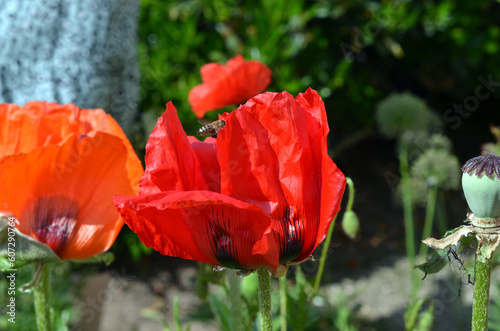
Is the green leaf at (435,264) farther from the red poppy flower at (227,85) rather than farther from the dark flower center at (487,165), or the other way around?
the red poppy flower at (227,85)

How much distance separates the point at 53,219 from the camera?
0.61 meters

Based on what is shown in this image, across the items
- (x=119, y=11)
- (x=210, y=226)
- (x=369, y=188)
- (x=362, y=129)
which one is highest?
(x=362, y=129)

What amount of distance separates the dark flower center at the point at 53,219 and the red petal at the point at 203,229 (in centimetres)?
16

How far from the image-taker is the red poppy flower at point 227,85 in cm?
101

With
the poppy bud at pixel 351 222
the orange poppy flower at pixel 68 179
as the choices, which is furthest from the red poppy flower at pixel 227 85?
the orange poppy flower at pixel 68 179

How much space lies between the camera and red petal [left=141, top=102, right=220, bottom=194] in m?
0.47

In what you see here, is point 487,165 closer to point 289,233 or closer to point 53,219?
point 289,233

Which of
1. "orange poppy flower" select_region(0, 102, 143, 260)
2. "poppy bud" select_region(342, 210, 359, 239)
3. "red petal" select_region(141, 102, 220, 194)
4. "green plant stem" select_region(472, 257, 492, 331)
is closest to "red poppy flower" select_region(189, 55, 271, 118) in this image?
"poppy bud" select_region(342, 210, 359, 239)

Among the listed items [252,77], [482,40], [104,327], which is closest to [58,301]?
[104,327]

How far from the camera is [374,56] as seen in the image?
2.82 metres

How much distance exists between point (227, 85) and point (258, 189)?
549mm

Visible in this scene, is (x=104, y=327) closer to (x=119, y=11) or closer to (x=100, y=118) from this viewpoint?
(x=119, y=11)

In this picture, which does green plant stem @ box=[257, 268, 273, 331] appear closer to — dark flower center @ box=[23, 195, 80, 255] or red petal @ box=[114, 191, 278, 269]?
red petal @ box=[114, 191, 278, 269]

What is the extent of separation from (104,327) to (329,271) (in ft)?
3.23
